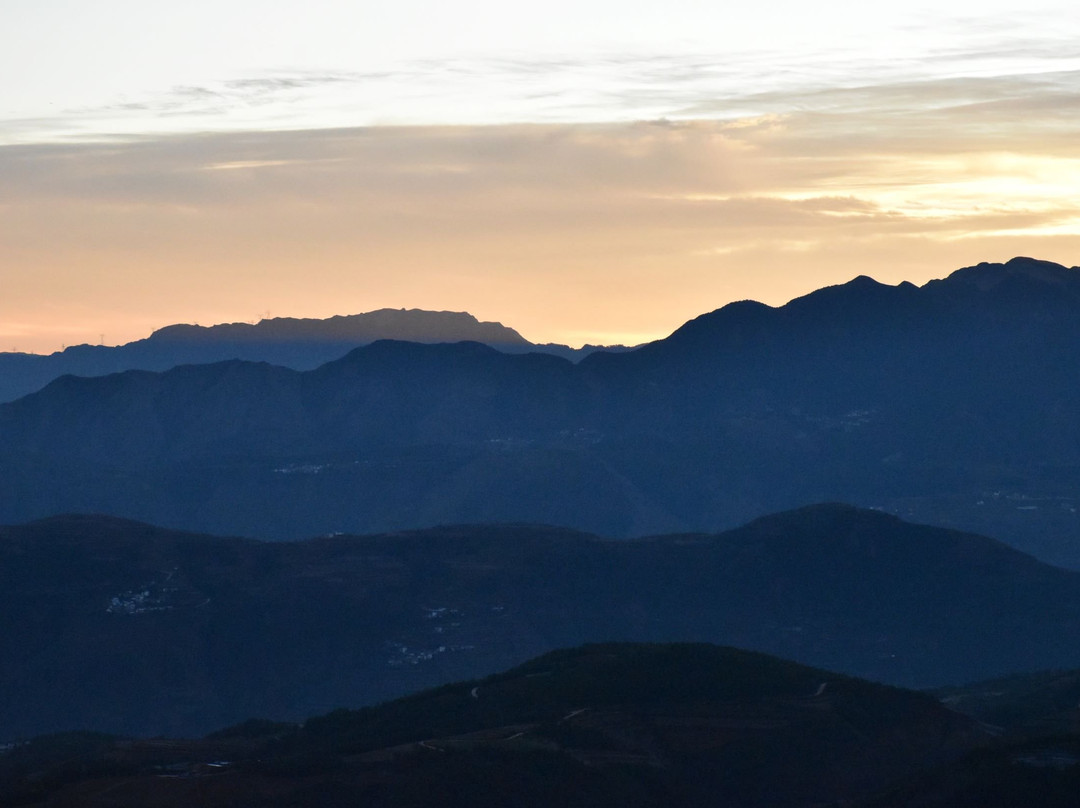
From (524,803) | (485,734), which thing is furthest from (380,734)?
(524,803)

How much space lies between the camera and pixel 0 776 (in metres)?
156

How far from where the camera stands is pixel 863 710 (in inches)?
6555

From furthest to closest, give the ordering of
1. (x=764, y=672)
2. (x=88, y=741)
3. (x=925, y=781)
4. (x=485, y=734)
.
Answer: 1. (x=88, y=741)
2. (x=764, y=672)
3. (x=485, y=734)
4. (x=925, y=781)

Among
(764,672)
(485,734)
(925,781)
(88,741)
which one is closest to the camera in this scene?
(925,781)

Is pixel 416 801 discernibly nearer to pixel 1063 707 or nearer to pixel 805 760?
pixel 805 760

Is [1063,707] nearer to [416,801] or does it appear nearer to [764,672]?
[764,672]

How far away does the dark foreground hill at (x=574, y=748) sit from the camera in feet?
454

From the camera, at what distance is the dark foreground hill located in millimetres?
138250

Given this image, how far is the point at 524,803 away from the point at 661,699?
1306 inches

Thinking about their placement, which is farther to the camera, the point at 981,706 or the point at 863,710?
the point at 981,706

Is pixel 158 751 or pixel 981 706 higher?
pixel 158 751

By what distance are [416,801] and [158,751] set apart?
102 ft

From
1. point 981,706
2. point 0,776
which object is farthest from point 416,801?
point 981,706

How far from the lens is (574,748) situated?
15188 centimetres
